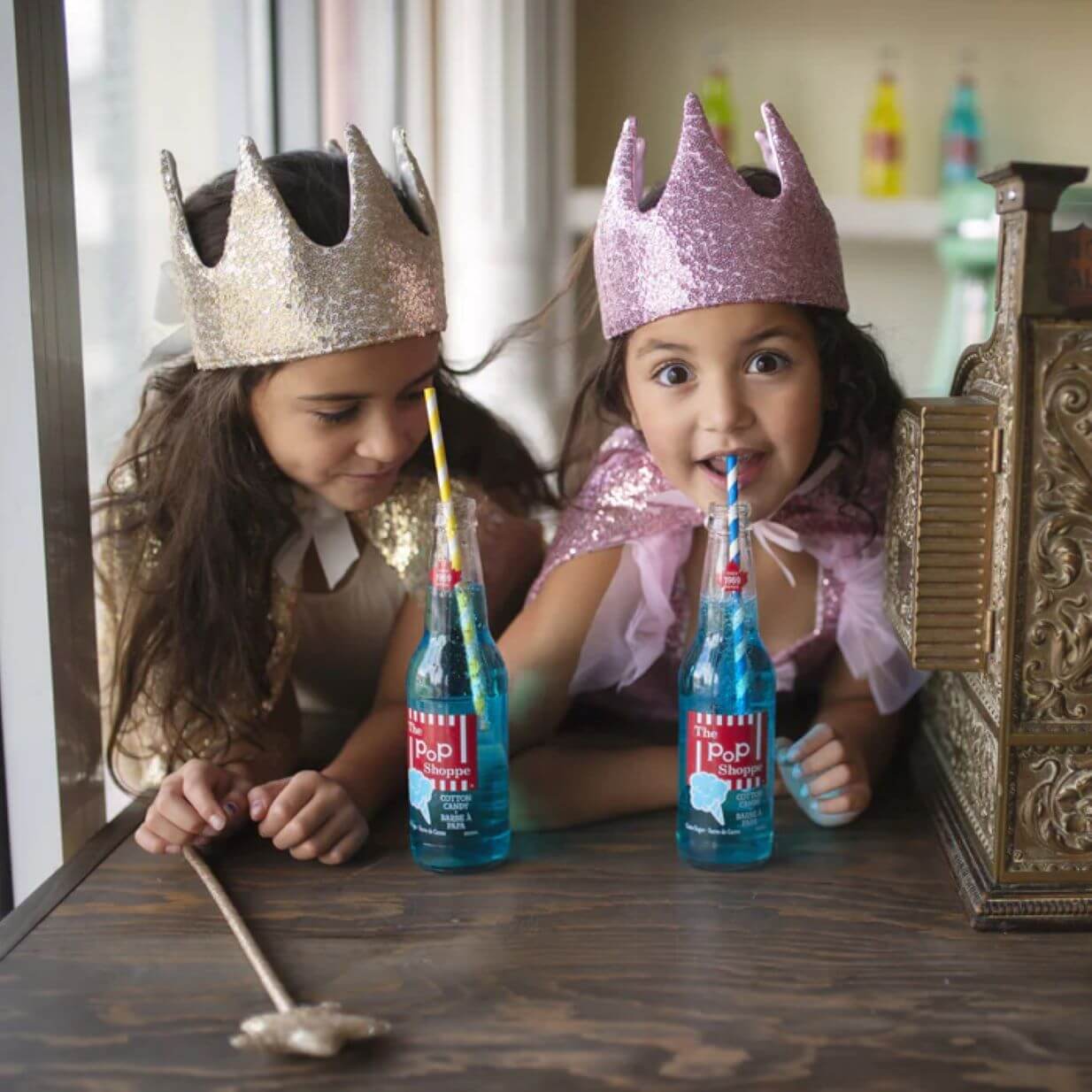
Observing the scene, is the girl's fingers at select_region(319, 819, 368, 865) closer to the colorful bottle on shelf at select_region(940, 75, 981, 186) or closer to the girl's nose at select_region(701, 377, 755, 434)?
the girl's nose at select_region(701, 377, 755, 434)

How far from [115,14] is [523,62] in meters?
1.13

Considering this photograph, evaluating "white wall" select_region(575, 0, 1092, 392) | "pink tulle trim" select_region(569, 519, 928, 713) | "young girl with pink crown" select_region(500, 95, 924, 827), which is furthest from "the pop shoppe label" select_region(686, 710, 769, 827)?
"white wall" select_region(575, 0, 1092, 392)

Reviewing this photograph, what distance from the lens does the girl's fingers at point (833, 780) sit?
898 millimetres

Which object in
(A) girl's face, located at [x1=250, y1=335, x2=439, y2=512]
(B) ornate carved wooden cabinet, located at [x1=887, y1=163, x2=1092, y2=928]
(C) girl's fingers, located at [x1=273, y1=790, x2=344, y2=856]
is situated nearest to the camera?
(B) ornate carved wooden cabinet, located at [x1=887, y1=163, x2=1092, y2=928]

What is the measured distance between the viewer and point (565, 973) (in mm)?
708

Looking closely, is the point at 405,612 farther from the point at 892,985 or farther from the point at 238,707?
the point at 892,985

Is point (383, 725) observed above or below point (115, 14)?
below

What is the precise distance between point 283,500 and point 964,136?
1.96 meters

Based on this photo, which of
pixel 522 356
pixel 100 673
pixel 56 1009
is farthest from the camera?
pixel 522 356

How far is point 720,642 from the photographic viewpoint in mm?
835

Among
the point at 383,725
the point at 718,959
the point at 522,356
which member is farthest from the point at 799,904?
the point at 522,356

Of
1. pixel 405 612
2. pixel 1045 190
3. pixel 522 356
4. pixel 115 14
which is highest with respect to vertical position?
pixel 115 14

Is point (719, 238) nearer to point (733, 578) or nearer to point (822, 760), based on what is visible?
point (733, 578)

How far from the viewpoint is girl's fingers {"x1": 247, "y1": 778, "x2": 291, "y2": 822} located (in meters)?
0.86
